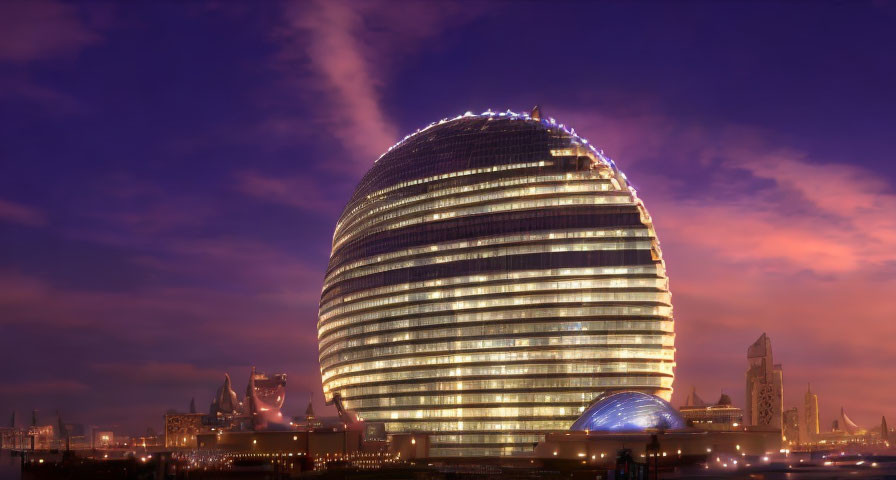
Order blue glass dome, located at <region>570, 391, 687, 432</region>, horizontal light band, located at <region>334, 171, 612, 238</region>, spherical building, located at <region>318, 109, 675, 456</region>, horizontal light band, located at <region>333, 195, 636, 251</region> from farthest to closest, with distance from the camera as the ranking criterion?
horizontal light band, located at <region>334, 171, 612, 238</region> < horizontal light band, located at <region>333, 195, 636, 251</region> < spherical building, located at <region>318, 109, 675, 456</region> < blue glass dome, located at <region>570, 391, 687, 432</region>

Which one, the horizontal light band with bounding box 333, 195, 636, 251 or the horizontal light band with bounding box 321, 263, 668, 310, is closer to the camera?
the horizontal light band with bounding box 321, 263, 668, 310

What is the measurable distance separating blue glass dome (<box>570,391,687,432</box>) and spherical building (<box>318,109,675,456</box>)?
15299 mm

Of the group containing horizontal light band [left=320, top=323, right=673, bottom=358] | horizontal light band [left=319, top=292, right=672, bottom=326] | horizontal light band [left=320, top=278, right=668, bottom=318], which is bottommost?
horizontal light band [left=320, top=323, right=673, bottom=358]

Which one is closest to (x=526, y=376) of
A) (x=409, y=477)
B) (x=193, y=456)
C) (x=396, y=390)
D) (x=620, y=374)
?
(x=620, y=374)

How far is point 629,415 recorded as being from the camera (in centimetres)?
15575

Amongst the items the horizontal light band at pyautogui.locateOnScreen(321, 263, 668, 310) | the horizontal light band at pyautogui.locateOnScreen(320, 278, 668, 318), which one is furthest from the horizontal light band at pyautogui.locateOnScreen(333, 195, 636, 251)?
the horizontal light band at pyautogui.locateOnScreen(320, 278, 668, 318)

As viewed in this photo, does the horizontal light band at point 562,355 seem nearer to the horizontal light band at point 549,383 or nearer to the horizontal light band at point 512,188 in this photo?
A: the horizontal light band at point 549,383

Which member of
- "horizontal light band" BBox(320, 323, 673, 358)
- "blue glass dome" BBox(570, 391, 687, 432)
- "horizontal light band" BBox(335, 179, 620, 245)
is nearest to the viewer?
"blue glass dome" BBox(570, 391, 687, 432)

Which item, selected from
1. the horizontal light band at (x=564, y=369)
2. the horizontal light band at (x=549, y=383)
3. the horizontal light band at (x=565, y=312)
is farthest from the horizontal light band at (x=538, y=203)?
the horizontal light band at (x=549, y=383)

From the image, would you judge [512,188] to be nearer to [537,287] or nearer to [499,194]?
[499,194]

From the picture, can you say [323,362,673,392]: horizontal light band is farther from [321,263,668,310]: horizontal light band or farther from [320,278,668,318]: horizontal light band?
[321,263,668,310]: horizontal light band

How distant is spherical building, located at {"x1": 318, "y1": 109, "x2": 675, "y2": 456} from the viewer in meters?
177

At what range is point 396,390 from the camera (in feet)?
643

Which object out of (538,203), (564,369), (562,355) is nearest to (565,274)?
(538,203)
